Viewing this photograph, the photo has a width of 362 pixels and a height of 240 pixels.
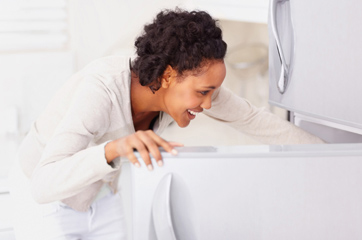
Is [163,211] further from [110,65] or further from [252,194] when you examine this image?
[110,65]

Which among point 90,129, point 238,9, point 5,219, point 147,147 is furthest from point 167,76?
point 5,219

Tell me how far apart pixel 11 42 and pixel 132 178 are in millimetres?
1470

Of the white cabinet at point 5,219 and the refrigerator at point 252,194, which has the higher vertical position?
the refrigerator at point 252,194

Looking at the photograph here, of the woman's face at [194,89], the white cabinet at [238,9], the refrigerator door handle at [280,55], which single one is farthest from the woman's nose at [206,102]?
the white cabinet at [238,9]

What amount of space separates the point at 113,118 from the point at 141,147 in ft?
1.11

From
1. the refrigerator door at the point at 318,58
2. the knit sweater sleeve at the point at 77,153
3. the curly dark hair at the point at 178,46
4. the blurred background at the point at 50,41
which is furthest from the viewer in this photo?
the blurred background at the point at 50,41

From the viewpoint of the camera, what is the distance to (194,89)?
0.90m

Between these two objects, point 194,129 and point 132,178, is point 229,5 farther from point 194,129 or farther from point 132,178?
point 132,178

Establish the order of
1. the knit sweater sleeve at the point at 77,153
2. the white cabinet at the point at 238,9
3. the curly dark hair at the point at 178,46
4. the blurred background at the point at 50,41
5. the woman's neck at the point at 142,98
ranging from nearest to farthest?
the knit sweater sleeve at the point at 77,153
the curly dark hair at the point at 178,46
the woman's neck at the point at 142,98
the white cabinet at the point at 238,9
the blurred background at the point at 50,41

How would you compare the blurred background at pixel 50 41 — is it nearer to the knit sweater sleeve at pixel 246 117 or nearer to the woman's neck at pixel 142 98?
the knit sweater sleeve at pixel 246 117

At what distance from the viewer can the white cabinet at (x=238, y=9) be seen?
5.26 feet

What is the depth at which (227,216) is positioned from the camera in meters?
0.56

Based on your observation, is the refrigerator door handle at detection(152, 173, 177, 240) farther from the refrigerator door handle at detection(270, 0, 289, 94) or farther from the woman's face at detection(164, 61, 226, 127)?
the refrigerator door handle at detection(270, 0, 289, 94)

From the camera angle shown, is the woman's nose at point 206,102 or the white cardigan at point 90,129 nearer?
the white cardigan at point 90,129
